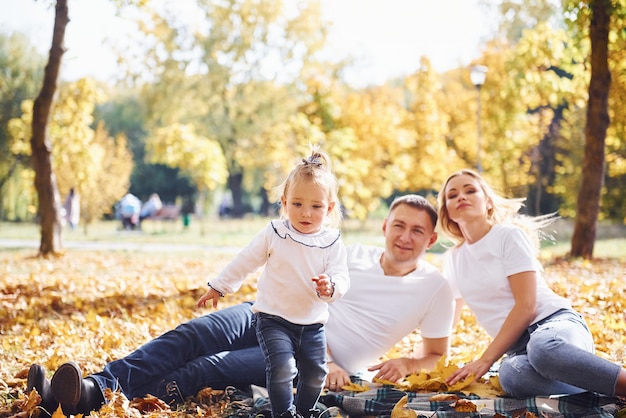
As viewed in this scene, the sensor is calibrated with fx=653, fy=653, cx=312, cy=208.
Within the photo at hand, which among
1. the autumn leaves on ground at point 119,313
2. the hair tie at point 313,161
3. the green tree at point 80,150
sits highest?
the green tree at point 80,150

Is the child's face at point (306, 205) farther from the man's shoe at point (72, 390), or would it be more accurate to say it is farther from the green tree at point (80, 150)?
the green tree at point (80, 150)

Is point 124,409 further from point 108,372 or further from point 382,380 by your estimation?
point 382,380

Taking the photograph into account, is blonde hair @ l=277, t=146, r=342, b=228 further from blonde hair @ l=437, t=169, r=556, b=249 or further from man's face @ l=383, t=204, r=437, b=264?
blonde hair @ l=437, t=169, r=556, b=249

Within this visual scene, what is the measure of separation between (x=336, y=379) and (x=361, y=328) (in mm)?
327

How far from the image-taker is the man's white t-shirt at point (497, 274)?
11.0ft

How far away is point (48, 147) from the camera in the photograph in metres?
11.2

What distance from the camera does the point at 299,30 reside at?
92.5 ft

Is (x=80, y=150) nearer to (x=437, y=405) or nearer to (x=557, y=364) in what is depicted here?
(x=437, y=405)

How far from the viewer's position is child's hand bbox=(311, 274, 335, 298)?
8.87ft

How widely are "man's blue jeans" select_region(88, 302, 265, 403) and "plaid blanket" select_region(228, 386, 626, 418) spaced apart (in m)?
0.16

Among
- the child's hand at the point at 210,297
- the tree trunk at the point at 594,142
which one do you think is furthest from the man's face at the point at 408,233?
the tree trunk at the point at 594,142

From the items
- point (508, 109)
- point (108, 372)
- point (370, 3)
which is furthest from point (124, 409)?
point (370, 3)

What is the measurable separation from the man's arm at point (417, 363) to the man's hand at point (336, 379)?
19cm

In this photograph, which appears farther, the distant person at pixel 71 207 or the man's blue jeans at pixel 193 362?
the distant person at pixel 71 207
